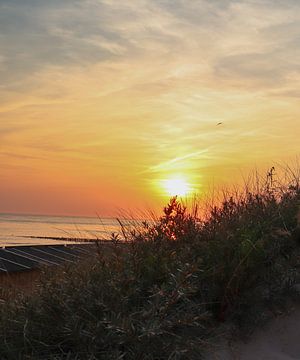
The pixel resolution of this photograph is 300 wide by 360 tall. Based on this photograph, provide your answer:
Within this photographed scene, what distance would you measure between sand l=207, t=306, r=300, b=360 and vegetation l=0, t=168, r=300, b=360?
0.15 m

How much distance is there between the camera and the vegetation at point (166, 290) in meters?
4.19

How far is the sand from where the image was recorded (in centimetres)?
464

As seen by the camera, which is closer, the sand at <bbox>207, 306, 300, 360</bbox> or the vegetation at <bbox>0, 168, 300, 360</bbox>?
the vegetation at <bbox>0, 168, 300, 360</bbox>

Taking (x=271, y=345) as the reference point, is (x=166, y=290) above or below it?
above

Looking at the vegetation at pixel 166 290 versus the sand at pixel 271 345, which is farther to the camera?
the sand at pixel 271 345

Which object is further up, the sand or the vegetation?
the vegetation

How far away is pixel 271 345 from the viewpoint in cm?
489

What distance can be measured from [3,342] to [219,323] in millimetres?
1969

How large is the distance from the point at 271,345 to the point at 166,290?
1.23 metres

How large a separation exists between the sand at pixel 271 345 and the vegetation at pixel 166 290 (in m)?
0.15

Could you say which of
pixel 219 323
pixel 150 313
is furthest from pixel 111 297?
pixel 219 323

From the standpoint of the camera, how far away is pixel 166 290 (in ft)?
14.5

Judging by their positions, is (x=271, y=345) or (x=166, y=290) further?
(x=271, y=345)

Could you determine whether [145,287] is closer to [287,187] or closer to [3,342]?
[3,342]
